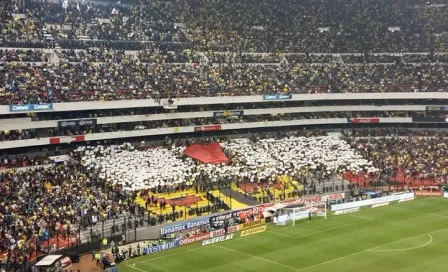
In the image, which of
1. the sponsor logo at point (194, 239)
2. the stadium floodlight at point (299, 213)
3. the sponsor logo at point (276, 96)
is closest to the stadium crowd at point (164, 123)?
the sponsor logo at point (276, 96)

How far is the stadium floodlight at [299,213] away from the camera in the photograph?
53750 millimetres

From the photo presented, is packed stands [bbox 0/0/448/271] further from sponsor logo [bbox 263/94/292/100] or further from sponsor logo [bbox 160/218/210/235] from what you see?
sponsor logo [bbox 160/218/210/235]

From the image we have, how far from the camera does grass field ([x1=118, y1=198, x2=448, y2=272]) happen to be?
41625 millimetres

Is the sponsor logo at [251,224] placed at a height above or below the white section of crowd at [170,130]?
below

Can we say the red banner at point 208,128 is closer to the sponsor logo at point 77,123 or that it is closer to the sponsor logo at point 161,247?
the sponsor logo at point 77,123

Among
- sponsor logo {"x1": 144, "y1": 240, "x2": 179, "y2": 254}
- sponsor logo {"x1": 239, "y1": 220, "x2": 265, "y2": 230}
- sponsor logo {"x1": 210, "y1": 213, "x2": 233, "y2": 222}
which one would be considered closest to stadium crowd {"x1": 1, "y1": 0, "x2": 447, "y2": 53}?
sponsor logo {"x1": 210, "y1": 213, "x2": 233, "y2": 222}

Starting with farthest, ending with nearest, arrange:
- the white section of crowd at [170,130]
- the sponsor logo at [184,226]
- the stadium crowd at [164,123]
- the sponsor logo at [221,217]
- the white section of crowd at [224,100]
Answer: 1. the white section of crowd at [224,100]
2. the stadium crowd at [164,123]
3. the white section of crowd at [170,130]
4. the sponsor logo at [221,217]
5. the sponsor logo at [184,226]

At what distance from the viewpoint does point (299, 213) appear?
5503cm

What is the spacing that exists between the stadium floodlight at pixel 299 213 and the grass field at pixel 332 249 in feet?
2.93

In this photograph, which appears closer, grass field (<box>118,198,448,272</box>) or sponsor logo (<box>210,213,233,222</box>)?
grass field (<box>118,198,448,272</box>)

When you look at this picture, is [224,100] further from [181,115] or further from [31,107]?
[31,107]

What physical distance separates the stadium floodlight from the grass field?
89cm

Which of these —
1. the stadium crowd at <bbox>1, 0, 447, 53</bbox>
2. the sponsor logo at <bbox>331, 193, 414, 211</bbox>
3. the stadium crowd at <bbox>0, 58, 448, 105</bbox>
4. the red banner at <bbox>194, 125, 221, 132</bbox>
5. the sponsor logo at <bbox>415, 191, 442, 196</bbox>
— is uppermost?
the stadium crowd at <bbox>1, 0, 447, 53</bbox>

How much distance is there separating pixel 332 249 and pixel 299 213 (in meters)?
9.53
